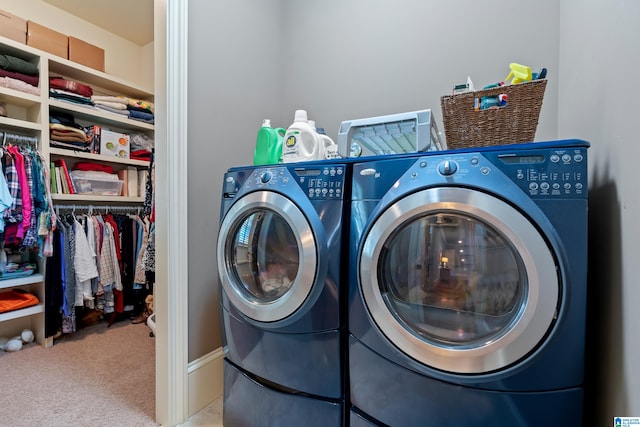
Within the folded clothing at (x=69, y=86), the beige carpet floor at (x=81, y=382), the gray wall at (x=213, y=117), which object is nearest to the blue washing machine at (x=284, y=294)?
the gray wall at (x=213, y=117)

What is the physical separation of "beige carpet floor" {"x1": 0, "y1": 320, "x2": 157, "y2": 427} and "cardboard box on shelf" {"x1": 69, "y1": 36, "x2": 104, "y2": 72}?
6.94ft

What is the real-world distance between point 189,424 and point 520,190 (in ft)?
4.92

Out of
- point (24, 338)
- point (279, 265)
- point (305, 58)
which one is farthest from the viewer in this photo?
point (24, 338)

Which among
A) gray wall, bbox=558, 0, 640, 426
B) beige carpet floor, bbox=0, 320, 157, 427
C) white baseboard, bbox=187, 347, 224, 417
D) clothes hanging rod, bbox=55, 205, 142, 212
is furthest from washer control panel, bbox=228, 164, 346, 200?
clothes hanging rod, bbox=55, 205, 142, 212

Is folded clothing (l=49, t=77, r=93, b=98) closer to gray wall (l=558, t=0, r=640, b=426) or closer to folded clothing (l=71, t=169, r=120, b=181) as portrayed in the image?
folded clothing (l=71, t=169, r=120, b=181)

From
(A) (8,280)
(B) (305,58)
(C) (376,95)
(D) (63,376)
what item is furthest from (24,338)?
(C) (376,95)

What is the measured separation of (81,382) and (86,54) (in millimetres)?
2375

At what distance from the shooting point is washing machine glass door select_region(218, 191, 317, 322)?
0.96 metres

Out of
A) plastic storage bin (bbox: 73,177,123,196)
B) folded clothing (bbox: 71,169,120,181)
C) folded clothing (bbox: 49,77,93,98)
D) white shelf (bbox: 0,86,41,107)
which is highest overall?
folded clothing (bbox: 49,77,93,98)

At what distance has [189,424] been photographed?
1.25 meters

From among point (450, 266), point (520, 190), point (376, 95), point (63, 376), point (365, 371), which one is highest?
point (376, 95)

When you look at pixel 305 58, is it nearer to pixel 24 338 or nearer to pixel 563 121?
pixel 563 121

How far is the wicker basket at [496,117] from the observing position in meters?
0.88

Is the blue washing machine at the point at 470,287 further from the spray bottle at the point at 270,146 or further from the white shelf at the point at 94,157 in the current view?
the white shelf at the point at 94,157
